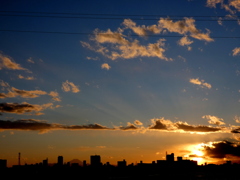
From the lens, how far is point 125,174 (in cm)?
7206

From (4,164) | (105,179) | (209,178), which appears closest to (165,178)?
(209,178)

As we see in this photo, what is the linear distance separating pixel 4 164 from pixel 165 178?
→ 9326 cm

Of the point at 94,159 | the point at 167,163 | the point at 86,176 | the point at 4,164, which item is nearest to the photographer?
the point at 86,176

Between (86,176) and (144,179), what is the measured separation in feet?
44.4

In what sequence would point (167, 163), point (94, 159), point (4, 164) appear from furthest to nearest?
point (167, 163) < point (94, 159) < point (4, 164)

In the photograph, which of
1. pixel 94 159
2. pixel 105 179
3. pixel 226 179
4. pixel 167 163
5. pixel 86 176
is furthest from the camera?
pixel 167 163

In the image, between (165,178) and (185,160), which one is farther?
(185,160)

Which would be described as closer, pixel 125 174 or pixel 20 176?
pixel 20 176

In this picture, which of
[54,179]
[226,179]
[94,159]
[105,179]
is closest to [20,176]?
[54,179]

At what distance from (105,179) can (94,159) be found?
327 ft

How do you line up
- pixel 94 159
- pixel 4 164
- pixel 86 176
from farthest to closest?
pixel 94 159, pixel 4 164, pixel 86 176

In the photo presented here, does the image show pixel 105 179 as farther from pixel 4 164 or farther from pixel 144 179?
pixel 4 164

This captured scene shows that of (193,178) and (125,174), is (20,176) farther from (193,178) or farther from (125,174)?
(193,178)

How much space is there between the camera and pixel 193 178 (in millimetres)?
66375
